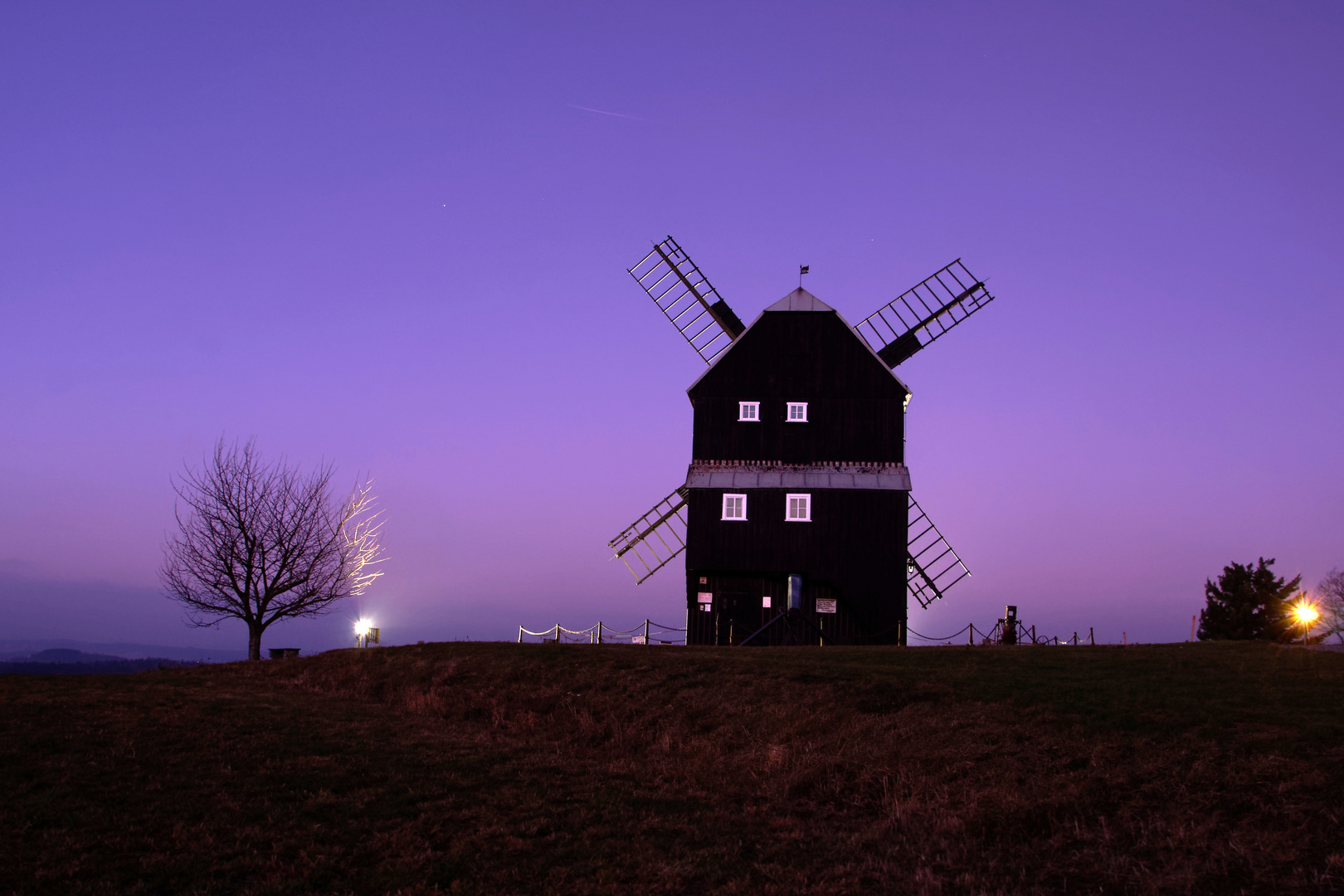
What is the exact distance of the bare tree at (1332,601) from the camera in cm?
7681

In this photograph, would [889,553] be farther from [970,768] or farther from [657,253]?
[970,768]

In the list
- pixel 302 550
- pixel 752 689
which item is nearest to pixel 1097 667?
pixel 752 689


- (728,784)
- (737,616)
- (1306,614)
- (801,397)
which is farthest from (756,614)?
(728,784)

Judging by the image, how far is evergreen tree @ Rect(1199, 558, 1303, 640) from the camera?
193 feet

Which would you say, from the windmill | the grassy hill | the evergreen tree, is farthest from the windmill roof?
the evergreen tree

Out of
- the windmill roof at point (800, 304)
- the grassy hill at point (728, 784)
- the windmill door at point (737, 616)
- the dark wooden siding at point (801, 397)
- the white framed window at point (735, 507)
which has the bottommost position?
the grassy hill at point (728, 784)

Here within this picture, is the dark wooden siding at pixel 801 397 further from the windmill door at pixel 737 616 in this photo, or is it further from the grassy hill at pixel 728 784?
the grassy hill at pixel 728 784

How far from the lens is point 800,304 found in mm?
42969

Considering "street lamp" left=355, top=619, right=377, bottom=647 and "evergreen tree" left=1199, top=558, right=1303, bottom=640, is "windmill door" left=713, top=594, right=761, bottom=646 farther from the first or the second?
"evergreen tree" left=1199, top=558, right=1303, bottom=640

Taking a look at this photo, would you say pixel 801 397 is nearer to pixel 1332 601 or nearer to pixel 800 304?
pixel 800 304

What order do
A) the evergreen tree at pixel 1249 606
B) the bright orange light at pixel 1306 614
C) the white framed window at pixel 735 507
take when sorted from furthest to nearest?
the evergreen tree at pixel 1249 606
the white framed window at pixel 735 507
the bright orange light at pixel 1306 614

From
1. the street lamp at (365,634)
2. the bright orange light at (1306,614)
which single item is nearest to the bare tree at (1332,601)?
the bright orange light at (1306,614)

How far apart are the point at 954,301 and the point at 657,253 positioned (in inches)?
624

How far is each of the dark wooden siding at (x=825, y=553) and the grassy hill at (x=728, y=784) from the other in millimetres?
13193
